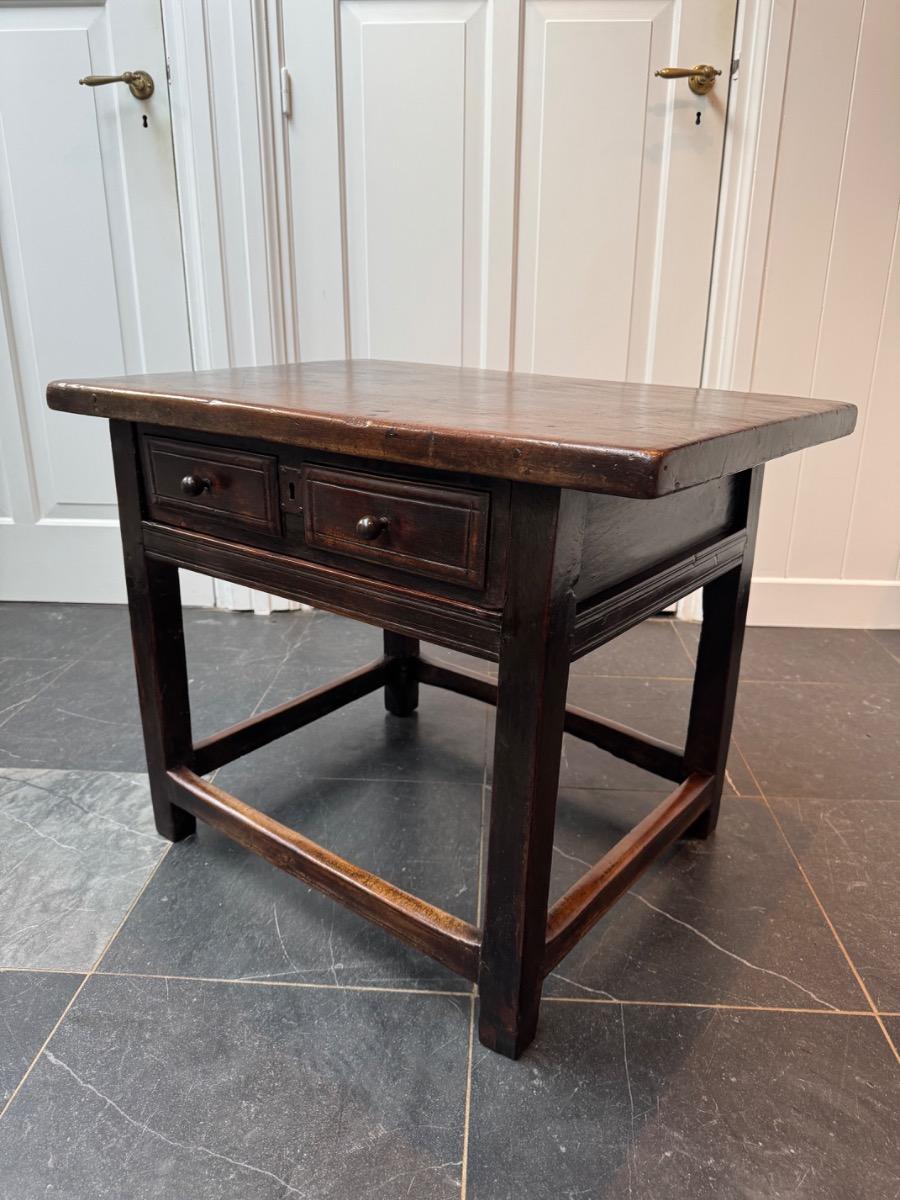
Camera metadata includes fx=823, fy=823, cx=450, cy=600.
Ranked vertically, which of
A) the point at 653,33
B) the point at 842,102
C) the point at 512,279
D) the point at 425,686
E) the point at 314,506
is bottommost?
the point at 425,686

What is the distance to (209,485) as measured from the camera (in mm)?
1005

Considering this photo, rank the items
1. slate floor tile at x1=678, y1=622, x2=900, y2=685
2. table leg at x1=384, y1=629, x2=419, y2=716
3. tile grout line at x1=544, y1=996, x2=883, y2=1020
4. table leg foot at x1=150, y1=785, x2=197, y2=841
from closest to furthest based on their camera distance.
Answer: tile grout line at x1=544, y1=996, x2=883, y2=1020 → table leg foot at x1=150, y1=785, x2=197, y2=841 → table leg at x1=384, y1=629, x2=419, y2=716 → slate floor tile at x1=678, y1=622, x2=900, y2=685

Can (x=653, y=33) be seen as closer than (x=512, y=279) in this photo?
Yes

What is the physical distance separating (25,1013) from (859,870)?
1.17m

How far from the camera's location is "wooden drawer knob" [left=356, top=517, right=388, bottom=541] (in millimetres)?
837

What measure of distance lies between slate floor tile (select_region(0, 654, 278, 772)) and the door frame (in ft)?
2.67

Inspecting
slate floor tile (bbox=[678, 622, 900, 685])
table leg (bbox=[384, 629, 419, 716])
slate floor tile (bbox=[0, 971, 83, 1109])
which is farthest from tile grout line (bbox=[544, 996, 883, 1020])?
slate floor tile (bbox=[678, 622, 900, 685])

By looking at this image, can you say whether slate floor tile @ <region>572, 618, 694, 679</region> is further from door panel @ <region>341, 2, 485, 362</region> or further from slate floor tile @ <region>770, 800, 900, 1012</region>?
door panel @ <region>341, 2, 485, 362</region>

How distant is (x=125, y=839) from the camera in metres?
1.32

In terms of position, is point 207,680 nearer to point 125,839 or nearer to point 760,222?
point 125,839

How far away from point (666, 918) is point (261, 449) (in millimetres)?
833

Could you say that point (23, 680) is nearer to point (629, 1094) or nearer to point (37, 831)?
point (37, 831)

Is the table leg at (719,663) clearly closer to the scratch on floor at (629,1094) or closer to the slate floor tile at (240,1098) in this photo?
the scratch on floor at (629,1094)

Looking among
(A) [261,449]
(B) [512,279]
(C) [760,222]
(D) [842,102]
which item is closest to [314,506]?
(A) [261,449]
